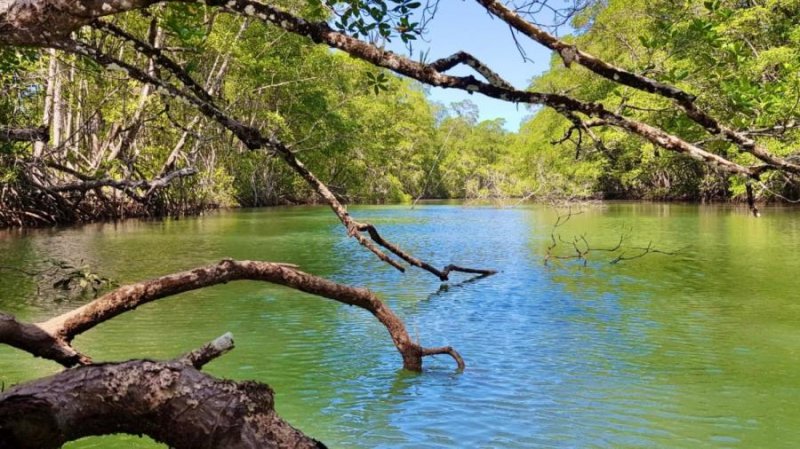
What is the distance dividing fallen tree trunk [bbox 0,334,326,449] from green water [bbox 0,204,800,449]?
10.4 feet

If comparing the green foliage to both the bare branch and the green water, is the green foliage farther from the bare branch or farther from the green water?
the bare branch

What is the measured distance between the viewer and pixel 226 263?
13.1 ft

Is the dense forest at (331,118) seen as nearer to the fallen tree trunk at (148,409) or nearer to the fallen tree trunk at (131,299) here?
the fallen tree trunk at (131,299)

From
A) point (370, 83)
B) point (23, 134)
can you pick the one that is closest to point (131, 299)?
point (370, 83)

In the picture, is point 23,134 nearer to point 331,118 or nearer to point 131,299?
point 131,299

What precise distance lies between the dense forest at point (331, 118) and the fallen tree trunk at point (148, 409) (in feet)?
5.87

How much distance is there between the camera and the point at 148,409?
1.85 m

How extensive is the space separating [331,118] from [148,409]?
41382 mm

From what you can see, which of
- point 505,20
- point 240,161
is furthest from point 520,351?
point 240,161

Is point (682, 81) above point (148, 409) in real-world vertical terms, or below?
above

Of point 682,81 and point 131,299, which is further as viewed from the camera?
point 131,299

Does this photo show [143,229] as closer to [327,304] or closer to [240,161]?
[327,304]

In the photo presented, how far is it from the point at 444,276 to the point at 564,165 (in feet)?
144

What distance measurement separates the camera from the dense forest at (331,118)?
A: 12.9ft
